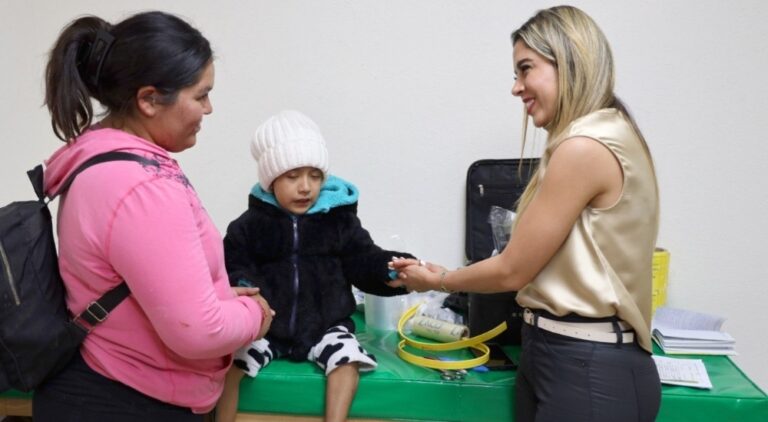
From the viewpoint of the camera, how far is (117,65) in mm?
1075

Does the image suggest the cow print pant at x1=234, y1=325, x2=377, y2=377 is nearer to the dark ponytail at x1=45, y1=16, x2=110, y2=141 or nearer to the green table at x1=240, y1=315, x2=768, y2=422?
the green table at x1=240, y1=315, x2=768, y2=422

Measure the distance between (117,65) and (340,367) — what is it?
103 cm

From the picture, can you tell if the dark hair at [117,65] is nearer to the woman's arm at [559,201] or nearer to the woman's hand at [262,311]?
the woman's hand at [262,311]

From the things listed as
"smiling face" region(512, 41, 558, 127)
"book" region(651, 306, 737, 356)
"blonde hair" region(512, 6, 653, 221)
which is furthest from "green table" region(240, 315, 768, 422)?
"smiling face" region(512, 41, 558, 127)

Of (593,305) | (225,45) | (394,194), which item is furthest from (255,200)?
(593,305)

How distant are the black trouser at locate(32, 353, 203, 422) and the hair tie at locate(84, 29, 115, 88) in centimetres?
57

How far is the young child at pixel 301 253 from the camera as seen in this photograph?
1.76m

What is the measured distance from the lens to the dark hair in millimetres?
1068

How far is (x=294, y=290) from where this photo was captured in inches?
72.1

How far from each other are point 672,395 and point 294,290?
1157 mm

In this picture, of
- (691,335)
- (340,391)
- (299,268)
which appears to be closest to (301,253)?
(299,268)

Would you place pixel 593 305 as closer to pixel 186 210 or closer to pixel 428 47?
pixel 186 210

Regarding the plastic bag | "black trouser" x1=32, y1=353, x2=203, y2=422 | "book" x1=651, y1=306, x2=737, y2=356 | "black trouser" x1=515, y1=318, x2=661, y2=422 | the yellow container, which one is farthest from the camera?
the yellow container

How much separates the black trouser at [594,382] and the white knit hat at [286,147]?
2.85 feet
